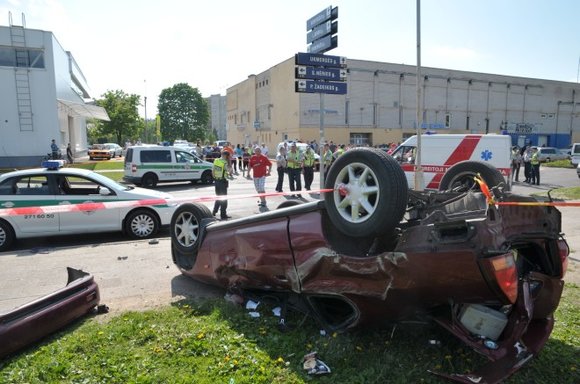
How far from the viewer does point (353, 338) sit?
3322 millimetres

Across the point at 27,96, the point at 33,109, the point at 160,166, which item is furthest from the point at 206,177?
the point at 27,96

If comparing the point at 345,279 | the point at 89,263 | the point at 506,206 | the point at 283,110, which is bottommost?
the point at 89,263

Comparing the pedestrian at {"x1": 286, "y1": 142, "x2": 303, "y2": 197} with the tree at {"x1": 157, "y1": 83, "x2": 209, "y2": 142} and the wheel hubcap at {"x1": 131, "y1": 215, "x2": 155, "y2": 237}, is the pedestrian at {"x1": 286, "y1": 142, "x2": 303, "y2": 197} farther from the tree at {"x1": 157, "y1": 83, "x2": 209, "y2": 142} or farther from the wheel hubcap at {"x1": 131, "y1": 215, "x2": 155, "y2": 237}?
the tree at {"x1": 157, "y1": 83, "x2": 209, "y2": 142}

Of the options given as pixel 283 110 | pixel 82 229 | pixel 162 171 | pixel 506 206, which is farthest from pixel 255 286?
pixel 283 110

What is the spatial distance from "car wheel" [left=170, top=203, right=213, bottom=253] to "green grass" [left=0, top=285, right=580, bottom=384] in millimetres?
1142

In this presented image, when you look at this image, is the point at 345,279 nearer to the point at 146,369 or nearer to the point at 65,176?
the point at 146,369

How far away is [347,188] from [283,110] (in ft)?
145

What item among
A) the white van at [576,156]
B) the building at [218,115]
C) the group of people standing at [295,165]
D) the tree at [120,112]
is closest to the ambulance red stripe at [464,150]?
the group of people standing at [295,165]

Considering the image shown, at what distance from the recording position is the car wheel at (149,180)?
16.8 m

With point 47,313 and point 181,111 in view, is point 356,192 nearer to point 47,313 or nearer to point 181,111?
point 47,313

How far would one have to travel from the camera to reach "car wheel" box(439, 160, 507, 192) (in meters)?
3.78

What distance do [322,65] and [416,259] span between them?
27.9 ft

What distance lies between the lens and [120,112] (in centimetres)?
5466

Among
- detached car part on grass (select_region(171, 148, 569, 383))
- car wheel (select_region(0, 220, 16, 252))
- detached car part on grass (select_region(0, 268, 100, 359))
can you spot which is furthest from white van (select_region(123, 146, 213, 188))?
detached car part on grass (select_region(171, 148, 569, 383))
